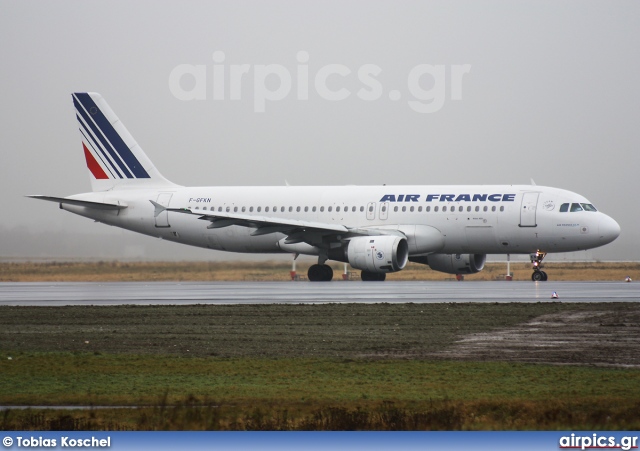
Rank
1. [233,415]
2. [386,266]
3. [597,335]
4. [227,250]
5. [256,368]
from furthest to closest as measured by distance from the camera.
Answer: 1. [227,250]
2. [386,266]
3. [597,335]
4. [256,368]
5. [233,415]

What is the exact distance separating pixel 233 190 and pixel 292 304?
20.2 m

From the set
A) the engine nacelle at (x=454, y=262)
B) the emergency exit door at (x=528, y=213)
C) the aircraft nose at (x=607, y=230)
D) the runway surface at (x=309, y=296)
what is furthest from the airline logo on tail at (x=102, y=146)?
the aircraft nose at (x=607, y=230)

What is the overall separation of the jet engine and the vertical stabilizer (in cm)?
1226

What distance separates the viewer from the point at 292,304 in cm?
2423

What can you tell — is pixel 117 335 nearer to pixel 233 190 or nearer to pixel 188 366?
pixel 188 366

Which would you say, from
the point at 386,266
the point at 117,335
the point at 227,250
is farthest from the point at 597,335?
the point at 227,250

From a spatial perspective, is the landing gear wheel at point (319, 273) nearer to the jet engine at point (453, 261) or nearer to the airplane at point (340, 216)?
the airplane at point (340, 216)

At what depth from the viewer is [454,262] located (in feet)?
135

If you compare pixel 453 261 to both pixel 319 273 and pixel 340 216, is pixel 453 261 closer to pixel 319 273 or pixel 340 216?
pixel 340 216

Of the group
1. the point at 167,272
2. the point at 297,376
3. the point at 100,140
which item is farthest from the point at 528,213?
the point at 297,376

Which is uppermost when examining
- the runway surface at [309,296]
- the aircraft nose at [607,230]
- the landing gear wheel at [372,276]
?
the aircraft nose at [607,230]

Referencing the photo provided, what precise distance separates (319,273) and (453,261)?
5.36 meters

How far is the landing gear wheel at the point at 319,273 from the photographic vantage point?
1580 inches

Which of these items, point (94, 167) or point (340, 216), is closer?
point (340, 216)
